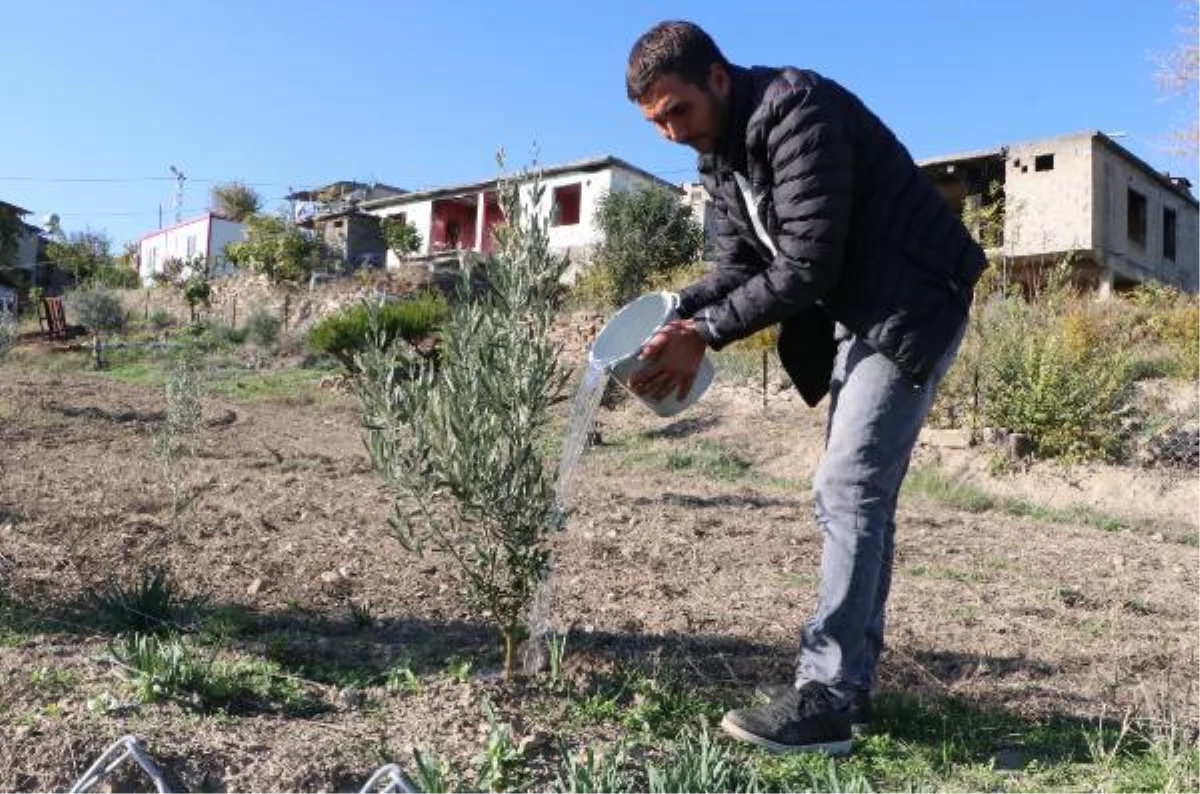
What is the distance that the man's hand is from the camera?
2.38 m

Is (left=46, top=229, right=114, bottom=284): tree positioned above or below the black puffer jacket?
above

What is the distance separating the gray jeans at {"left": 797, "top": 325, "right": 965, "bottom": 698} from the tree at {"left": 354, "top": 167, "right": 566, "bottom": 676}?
0.65 m

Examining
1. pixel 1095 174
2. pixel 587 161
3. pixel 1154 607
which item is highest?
pixel 587 161

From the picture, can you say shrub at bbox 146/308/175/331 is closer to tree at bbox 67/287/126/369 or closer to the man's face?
tree at bbox 67/287/126/369

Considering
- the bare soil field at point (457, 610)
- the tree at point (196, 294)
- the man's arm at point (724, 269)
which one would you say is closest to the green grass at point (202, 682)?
the bare soil field at point (457, 610)

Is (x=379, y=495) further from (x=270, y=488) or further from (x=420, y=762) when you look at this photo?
(x=420, y=762)

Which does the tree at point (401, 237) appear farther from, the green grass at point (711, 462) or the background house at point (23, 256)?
the green grass at point (711, 462)

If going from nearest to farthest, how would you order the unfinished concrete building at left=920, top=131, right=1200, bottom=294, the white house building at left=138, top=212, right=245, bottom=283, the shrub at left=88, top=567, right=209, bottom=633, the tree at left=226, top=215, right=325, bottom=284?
1. the shrub at left=88, top=567, right=209, bottom=633
2. the unfinished concrete building at left=920, top=131, right=1200, bottom=294
3. the tree at left=226, top=215, right=325, bottom=284
4. the white house building at left=138, top=212, right=245, bottom=283

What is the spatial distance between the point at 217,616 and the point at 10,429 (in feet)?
23.6

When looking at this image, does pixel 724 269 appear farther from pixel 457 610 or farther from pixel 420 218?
pixel 420 218

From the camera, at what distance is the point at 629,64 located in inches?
93.6

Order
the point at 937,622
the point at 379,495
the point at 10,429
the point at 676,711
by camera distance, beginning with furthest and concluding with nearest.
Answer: the point at 10,429, the point at 379,495, the point at 937,622, the point at 676,711

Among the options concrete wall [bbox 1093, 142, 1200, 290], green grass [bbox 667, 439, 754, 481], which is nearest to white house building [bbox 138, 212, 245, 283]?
concrete wall [bbox 1093, 142, 1200, 290]

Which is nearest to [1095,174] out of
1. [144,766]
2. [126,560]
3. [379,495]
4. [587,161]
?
[587,161]
